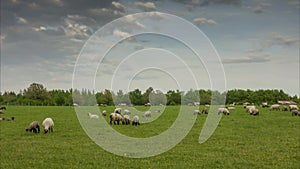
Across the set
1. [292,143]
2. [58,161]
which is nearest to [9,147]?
[58,161]

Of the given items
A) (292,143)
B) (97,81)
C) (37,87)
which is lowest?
(292,143)

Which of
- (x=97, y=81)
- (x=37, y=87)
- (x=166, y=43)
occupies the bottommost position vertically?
(x=97, y=81)

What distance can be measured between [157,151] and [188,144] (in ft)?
10.8

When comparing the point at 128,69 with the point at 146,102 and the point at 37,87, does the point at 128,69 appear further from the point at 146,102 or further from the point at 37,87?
the point at 37,87

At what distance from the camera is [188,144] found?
73.2 feet

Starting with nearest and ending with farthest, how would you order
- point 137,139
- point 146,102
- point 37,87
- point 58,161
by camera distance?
point 58,161 → point 137,139 → point 146,102 → point 37,87

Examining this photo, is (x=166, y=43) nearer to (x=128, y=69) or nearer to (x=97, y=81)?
(x=128, y=69)

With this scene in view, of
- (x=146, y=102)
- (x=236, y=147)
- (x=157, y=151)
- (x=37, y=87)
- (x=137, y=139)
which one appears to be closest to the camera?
(x=157, y=151)

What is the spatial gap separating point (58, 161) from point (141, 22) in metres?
13.9

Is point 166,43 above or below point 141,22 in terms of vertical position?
below

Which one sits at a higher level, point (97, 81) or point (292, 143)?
point (97, 81)

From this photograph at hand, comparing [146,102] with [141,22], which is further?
[146,102]

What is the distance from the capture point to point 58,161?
16891 mm

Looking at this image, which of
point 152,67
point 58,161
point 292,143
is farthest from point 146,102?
point 58,161
